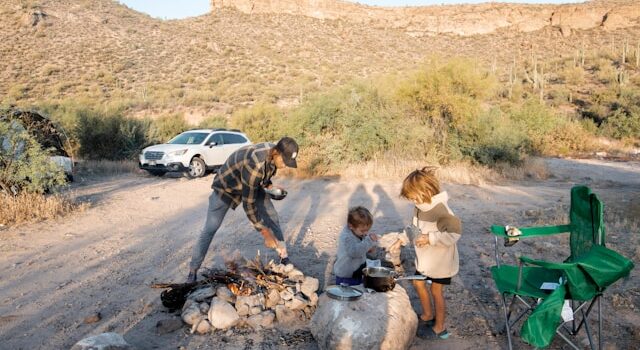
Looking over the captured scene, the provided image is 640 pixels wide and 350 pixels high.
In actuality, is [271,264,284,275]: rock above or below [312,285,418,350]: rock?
below

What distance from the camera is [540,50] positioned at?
48.8 meters

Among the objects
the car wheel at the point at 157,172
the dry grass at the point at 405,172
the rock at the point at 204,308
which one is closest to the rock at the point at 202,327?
the rock at the point at 204,308

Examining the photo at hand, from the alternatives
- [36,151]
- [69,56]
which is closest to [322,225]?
[36,151]

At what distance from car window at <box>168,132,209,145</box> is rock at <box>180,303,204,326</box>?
36.9ft

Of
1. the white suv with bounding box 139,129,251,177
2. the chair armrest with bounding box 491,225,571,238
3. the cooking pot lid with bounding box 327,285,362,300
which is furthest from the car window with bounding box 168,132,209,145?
the chair armrest with bounding box 491,225,571,238

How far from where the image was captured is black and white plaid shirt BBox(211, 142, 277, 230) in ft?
14.9

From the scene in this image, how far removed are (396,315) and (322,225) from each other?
443 cm

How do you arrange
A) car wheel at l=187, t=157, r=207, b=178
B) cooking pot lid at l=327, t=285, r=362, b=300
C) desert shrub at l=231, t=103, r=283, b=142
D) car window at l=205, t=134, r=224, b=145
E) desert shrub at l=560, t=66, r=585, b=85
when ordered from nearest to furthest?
cooking pot lid at l=327, t=285, r=362, b=300 < car wheel at l=187, t=157, r=207, b=178 < car window at l=205, t=134, r=224, b=145 < desert shrub at l=231, t=103, r=283, b=142 < desert shrub at l=560, t=66, r=585, b=85

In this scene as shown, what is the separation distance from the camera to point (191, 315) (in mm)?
4137

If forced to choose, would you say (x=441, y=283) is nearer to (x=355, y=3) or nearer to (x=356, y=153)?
(x=356, y=153)

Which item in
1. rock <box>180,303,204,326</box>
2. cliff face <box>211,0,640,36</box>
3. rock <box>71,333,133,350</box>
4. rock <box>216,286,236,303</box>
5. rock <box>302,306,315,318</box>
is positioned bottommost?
rock <box>302,306,315,318</box>

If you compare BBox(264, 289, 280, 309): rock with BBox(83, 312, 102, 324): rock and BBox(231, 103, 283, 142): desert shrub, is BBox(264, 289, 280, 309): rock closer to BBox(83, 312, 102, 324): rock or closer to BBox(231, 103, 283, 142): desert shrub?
BBox(83, 312, 102, 324): rock

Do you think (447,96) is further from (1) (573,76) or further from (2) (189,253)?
(1) (573,76)

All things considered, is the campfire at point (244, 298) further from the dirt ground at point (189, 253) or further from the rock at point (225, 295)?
the dirt ground at point (189, 253)
